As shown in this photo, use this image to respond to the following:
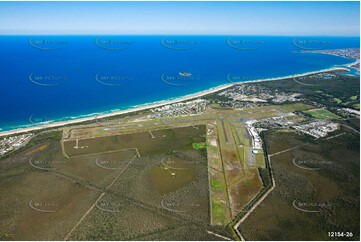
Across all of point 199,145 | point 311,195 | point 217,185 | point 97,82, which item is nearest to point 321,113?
point 199,145

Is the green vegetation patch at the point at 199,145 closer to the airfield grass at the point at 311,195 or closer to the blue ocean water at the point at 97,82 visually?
the airfield grass at the point at 311,195

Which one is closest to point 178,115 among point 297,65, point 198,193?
point 198,193

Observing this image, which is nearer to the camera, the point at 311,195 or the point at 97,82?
the point at 311,195

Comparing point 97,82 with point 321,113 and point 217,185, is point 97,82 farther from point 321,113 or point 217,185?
point 217,185

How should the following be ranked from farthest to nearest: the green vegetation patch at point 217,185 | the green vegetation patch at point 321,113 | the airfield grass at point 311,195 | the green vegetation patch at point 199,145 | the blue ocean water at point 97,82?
the blue ocean water at point 97,82 → the green vegetation patch at point 321,113 → the green vegetation patch at point 199,145 → the green vegetation patch at point 217,185 → the airfield grass at point 311,195

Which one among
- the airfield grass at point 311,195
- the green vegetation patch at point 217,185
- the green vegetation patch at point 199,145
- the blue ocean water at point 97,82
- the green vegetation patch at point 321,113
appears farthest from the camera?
the blue ocean water at point 97,82

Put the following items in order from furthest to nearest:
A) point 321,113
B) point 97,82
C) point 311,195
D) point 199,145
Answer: point 97,82 < point 321,113 < point 199,145 < point 311,195

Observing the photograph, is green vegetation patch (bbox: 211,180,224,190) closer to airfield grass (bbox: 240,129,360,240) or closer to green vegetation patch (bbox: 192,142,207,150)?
airfield grass (bbox: 240,129,360,240)

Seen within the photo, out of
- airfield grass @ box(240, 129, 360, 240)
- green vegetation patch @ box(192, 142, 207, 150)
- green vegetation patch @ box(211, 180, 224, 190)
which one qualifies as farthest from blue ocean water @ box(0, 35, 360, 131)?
airfield grass @ box(240, 129, 360, 240)

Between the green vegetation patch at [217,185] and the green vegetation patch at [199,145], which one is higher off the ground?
the green vegetation patch at [199,145]

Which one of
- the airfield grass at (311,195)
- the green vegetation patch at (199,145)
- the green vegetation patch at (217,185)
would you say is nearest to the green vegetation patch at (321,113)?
the airfield grass at (311,195)
